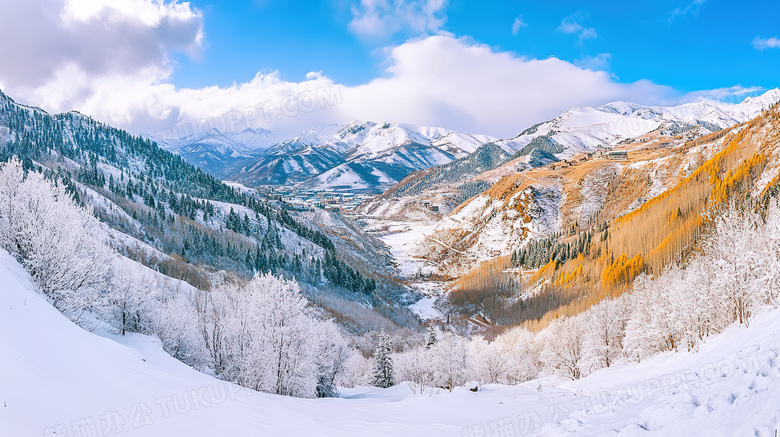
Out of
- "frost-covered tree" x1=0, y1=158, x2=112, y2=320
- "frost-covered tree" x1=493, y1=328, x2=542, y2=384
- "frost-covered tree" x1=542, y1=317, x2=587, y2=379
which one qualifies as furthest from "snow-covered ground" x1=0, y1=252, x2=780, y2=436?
"frost-covered tree" x1=493, y1=328, x2=542, y2=384

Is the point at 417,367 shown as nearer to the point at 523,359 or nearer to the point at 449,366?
the point at 449,366

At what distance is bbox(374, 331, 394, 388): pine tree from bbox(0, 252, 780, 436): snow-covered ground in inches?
1336

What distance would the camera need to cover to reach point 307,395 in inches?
1471

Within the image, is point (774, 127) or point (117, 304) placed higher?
point (774, 127)

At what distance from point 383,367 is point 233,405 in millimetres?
41402

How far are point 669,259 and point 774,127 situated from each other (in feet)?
256

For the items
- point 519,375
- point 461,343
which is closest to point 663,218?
point 519,375

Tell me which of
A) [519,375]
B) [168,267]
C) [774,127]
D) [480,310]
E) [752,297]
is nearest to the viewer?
[752,297]

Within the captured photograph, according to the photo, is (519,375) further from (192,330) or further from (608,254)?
(608,254)

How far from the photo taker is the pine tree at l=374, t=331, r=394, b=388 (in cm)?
5562

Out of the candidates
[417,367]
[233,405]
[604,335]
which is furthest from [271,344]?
[604,335]

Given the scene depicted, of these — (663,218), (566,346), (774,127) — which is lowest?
(566,346)

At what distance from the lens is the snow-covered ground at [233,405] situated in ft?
32.6

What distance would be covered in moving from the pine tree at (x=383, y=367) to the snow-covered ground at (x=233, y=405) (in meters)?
33.9
